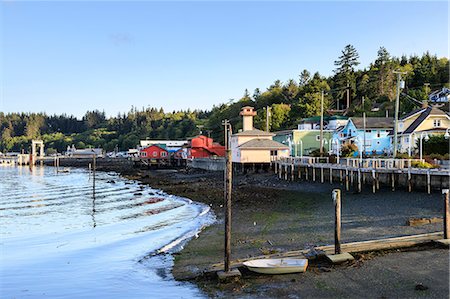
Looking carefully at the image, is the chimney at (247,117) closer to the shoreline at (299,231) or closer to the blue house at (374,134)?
the blue house at (374,134)

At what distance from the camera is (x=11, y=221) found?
28859mm

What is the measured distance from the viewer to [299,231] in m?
19.7

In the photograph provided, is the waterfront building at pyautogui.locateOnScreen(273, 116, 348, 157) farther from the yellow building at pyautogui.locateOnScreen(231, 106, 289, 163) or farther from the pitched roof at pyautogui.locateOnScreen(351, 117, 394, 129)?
the pitched roof at pyautogui.locateOnScreen(351, 117, 394, 129)

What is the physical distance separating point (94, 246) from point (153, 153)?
89.6 meters

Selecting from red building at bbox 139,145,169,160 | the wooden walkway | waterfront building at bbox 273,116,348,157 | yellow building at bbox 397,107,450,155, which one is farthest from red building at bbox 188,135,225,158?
the wooden walkway

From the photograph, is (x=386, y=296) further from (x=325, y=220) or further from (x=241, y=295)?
(x=325, y=220)

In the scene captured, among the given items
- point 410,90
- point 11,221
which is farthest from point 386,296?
point 410,90

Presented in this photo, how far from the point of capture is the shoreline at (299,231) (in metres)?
12.2

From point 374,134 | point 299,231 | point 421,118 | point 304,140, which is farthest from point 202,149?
point 299,231

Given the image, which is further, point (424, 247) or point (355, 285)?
point (424, 247)

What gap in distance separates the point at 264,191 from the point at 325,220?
1659cm

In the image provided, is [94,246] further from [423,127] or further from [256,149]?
[423,127]

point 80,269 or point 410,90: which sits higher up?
point 410,90

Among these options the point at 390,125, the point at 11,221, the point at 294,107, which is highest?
the point at 294,107
